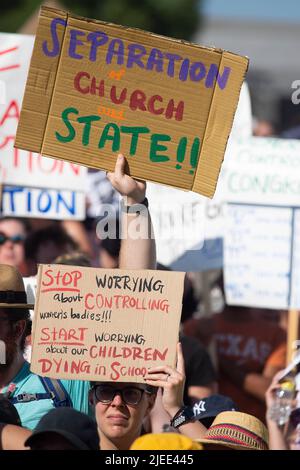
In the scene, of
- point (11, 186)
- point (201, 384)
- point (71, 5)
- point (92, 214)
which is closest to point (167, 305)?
point (201, 384)

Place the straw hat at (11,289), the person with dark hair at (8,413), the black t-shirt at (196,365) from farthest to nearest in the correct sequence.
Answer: the black t-shirt at (196,365) → the straw hat at (11,289) → the person with dark hair at (8,413)

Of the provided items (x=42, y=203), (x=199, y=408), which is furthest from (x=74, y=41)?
(x=42, y=203)

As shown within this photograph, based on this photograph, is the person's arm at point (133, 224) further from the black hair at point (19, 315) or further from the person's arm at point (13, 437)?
the person's arm at point (13, 437)

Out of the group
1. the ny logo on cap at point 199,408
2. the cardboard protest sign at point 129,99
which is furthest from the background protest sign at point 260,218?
the cardboard protest sign at point 129,99

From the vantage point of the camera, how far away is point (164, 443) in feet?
13.2

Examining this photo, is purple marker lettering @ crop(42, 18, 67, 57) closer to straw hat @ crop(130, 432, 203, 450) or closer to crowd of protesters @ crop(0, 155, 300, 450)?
crowd of protesters @ crop(0, 155, 300, 450)

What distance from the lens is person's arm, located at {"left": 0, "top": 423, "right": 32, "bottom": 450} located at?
424 centimetres

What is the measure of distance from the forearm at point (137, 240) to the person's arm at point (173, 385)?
42 cm

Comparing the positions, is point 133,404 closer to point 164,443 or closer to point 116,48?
point 164,443

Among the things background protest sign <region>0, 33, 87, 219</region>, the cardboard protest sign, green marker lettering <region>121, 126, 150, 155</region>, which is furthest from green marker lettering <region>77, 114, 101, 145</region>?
background protest sign <region>0, 33, 87, 219</region>

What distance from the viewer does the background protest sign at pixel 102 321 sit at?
184 inches

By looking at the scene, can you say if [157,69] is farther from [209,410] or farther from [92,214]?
[92,214]

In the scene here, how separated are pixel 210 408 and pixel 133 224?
2.68ft

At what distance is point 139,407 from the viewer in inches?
182
